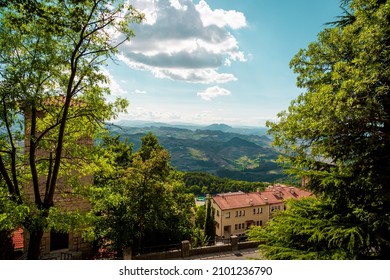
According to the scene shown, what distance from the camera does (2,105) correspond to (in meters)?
6.89

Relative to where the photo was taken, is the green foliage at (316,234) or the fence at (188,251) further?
the fence at (188,251)

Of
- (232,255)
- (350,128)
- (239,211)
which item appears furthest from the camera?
(239,211)

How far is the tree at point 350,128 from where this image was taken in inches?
219

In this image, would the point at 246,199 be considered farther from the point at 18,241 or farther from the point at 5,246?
the point at 5,246

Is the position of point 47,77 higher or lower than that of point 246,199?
higher

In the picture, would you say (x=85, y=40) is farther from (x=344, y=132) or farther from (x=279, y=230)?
(x=279, y=230)

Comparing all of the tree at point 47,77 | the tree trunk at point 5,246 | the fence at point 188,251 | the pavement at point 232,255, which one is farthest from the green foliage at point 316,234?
the tree trunk at point 5,246

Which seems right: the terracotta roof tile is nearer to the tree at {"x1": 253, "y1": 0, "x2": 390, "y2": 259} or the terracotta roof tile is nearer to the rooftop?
the tree at {"x1": 253, "y1": 0, "x2": 390, "y2": 259}

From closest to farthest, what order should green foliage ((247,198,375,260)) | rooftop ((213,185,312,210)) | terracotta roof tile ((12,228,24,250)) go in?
green foliage ((247,198,375,260)) → terracotta roof tile ((12,228,24,250)) → rooftop ((213,185,312,210))

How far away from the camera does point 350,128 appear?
19.3ft

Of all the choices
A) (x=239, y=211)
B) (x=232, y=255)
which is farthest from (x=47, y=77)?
(x=239, y=211)

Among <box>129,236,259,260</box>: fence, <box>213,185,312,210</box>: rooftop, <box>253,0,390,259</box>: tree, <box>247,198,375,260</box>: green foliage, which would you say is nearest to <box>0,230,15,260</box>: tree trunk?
<box>129,236,259,260</box>: fence

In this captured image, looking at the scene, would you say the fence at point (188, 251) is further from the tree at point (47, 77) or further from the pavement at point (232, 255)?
the tree at point (47, 77)

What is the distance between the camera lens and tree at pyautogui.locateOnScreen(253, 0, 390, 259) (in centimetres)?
557
